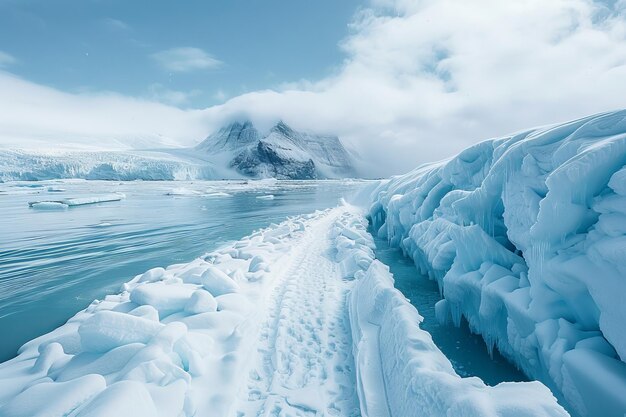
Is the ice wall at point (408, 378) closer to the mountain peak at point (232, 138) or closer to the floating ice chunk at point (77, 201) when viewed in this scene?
the floating ice chunk at point (77, 201)

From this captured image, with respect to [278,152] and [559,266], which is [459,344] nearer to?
[559,266]

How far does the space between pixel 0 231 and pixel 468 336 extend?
15.2 meters

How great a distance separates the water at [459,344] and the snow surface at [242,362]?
32.5 inches

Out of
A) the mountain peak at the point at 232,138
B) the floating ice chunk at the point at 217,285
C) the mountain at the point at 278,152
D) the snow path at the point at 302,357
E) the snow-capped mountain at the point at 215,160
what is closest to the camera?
the snow path at the point at 302,357

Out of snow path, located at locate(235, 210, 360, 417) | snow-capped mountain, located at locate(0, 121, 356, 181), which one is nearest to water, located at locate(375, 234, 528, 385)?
snow path, located at locate(235, 210, 360, 417)

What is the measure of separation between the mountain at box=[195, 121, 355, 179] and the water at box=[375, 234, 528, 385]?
100 metres

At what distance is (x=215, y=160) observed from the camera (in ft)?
332

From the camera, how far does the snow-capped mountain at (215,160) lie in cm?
4611

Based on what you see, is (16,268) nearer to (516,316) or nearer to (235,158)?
(516,316)

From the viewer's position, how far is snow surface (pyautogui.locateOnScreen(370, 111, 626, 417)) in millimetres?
2107

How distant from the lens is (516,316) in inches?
115

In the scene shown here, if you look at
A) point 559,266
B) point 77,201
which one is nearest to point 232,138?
point 77,201

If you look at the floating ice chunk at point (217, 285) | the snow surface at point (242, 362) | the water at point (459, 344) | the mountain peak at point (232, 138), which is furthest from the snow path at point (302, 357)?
the mountain peak at point (232, 138)

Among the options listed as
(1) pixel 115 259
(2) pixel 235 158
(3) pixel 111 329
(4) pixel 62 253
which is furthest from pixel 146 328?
(2) pixel 235 158
